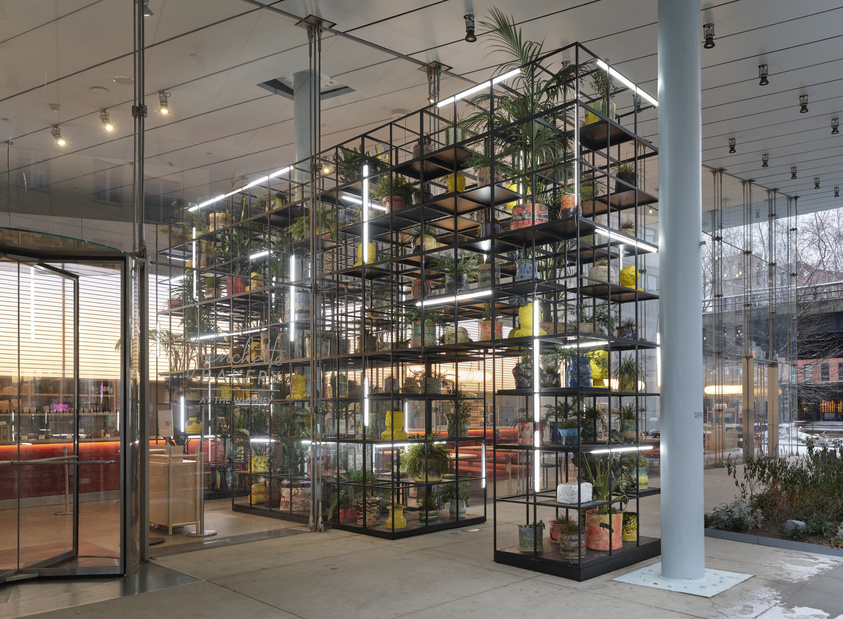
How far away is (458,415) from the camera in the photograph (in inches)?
328

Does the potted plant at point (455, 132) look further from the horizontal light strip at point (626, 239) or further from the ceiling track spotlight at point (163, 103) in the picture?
the ceiling track spotlight at point (163, 103)

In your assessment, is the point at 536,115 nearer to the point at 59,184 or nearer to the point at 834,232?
the point at 59,184

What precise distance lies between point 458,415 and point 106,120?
5004mm

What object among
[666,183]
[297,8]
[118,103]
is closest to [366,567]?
[666,183]

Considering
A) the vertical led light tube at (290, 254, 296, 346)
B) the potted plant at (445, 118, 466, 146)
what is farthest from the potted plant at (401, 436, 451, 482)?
the potted plant at (445, 118, 466, 146)

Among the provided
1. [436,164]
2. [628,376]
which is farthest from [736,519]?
[436,164]

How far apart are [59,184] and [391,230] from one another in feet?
11.4

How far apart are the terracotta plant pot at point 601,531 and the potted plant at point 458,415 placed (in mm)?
2229

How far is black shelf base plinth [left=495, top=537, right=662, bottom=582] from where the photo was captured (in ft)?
19.5

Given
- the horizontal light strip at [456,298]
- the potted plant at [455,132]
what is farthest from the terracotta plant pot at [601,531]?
the potted plant at [455,132]

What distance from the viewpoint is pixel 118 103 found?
734 centimetres

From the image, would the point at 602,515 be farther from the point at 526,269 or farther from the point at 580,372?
the point at 526,269

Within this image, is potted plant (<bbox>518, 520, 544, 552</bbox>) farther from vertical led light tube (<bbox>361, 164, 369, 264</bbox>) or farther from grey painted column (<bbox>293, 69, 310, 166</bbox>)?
grey painted column (<bbox>293, 69, 310, 166</bbox>)

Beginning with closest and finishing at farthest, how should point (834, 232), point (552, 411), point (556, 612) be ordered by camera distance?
point (556, 612), point (552, 411), point (834, 232)
